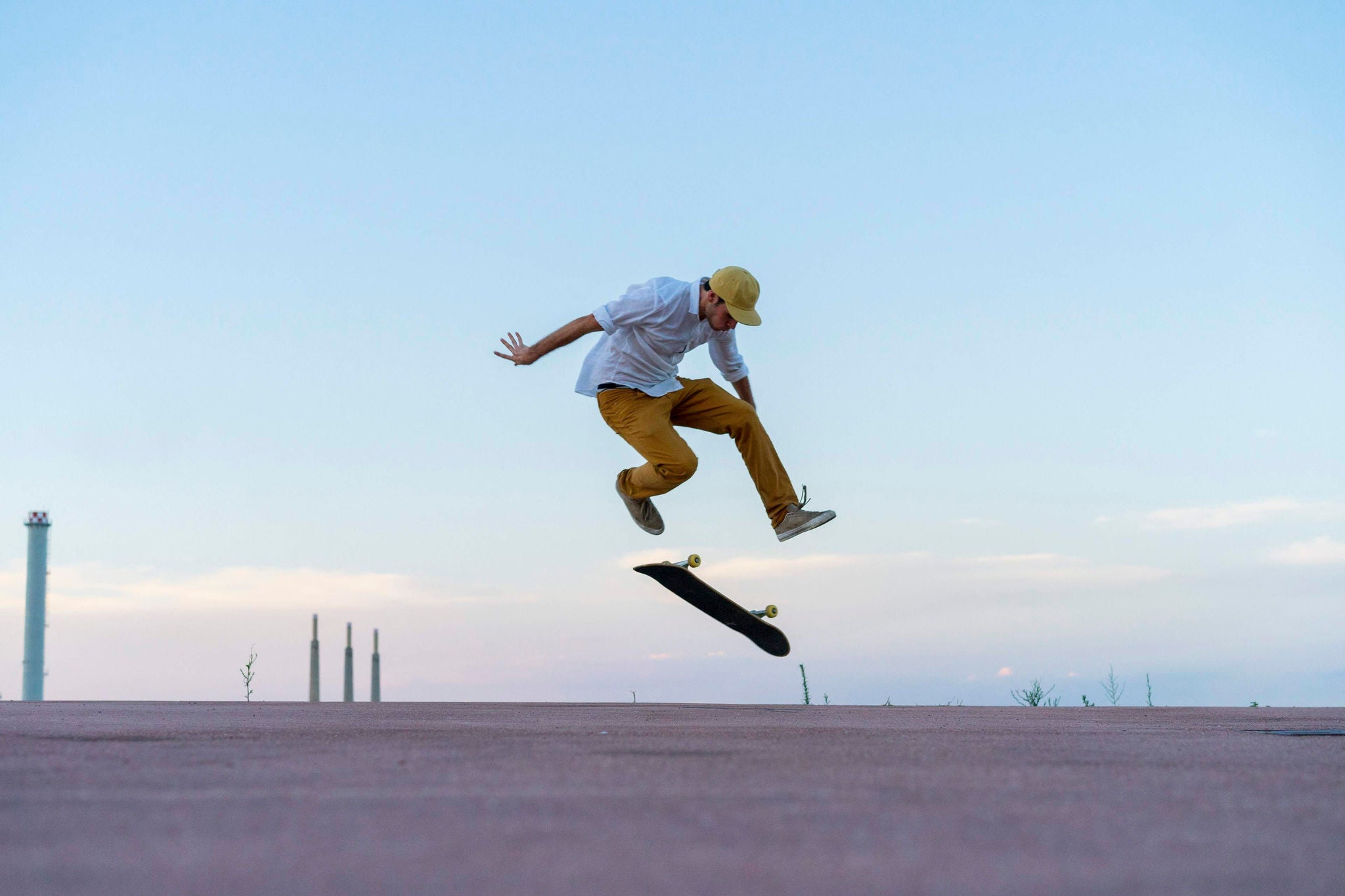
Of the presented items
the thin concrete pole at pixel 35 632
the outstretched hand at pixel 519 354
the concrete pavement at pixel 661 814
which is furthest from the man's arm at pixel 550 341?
the thin concrete pole at pixel 35 632

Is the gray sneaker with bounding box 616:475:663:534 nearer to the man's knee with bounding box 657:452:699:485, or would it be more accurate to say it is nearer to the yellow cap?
the man's knee with bounding box 657:452:699:485

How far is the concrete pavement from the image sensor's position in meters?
1.89

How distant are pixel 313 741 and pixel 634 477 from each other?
12.8ft

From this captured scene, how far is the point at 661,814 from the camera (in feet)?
7.97

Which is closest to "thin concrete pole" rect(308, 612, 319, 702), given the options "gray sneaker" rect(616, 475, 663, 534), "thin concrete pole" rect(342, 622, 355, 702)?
"thin concrete pole" rect(342, 622, 355, 702)

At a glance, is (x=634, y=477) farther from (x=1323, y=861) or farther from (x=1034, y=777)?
(x=1323, y=861)

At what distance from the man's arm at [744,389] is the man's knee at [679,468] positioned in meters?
0.76

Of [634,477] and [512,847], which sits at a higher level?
[634,477]

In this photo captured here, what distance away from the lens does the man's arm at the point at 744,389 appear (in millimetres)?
8031

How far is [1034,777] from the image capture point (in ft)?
10.2

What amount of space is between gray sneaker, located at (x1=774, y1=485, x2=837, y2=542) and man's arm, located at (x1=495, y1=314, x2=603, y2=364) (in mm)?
1799

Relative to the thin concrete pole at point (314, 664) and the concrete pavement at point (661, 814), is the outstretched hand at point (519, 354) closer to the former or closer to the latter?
the concrete pavement at point (661, 814)

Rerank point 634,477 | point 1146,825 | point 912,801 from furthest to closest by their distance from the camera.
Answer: point 634,477 < point 912,801 < point 1146,825

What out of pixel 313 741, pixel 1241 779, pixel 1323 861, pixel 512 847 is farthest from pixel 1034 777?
pixel 313 741
